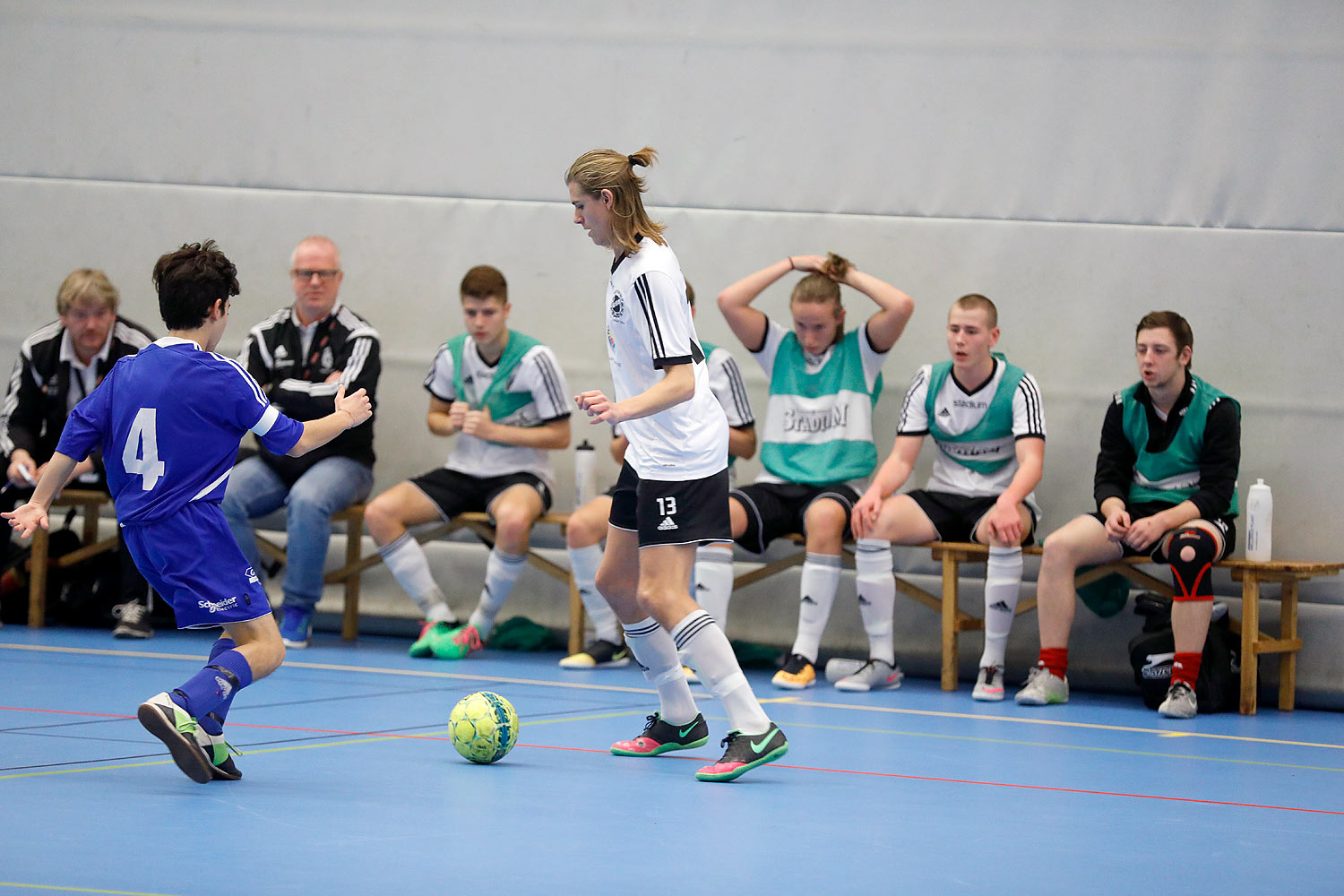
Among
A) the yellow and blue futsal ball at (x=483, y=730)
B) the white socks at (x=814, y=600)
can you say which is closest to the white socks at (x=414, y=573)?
the white socks at (x=814, y=600)

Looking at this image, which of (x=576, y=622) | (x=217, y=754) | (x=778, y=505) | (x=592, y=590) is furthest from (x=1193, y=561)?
(x=217, y=754)

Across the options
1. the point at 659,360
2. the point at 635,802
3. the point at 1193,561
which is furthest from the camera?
the point at 1193,561

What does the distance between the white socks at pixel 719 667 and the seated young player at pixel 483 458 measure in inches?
123

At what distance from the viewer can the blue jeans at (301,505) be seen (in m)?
7.25

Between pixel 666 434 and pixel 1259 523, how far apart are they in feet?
11.4

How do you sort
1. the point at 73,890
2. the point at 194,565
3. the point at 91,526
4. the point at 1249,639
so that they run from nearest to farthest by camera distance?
the point at 73,890 → the point at 194,565 → the point at 1249,639 → the point at 91,526

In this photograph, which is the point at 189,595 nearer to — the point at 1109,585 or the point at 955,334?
the point at 955,334

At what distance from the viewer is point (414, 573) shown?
24.2ft

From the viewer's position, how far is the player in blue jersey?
391 centimetres

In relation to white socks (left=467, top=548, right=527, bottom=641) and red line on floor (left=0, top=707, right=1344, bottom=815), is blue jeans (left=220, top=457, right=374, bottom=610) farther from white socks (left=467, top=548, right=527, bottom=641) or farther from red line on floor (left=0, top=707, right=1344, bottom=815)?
red line on floor (left=0, top=707, right=1344, bottom=815)

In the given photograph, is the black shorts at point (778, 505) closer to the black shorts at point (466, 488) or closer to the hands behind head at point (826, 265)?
the hands behind head at point (826, 265)

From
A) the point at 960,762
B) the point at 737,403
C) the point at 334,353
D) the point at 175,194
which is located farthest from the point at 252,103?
the point at 960,762

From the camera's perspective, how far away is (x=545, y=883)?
287 cm

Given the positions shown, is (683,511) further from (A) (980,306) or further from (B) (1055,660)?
(A) (980,306)
